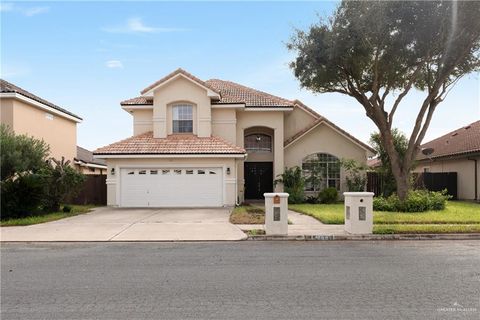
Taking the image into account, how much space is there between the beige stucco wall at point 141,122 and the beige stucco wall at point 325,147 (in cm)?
816

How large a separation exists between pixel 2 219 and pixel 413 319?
15851mm

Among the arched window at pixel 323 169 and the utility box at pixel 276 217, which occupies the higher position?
the arched window at pixel 323 169

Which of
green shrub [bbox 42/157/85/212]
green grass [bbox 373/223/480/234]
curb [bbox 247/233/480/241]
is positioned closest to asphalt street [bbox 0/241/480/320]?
curb [bbox 247/233/480/241]

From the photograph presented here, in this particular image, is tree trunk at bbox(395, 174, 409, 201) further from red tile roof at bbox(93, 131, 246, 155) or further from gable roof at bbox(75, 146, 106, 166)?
gable roof at bbox(75, 146, 106, 166)

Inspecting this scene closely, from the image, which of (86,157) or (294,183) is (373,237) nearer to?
(294,183)

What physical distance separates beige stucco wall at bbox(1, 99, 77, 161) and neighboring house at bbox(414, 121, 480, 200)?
24933mm

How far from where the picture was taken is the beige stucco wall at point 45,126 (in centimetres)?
2194

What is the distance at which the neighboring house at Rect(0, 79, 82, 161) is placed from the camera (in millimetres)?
21547

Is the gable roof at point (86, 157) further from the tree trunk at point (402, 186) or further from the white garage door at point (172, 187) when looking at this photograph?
the tree trunk at point (402, 186)

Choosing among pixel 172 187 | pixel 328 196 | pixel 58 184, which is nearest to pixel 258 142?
pixel 328 196

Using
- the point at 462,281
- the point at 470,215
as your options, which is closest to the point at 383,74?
the point at 470,215

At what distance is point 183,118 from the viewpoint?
24422 millimetres

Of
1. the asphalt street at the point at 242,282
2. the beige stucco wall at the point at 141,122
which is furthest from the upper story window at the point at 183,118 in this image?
the asphalt street at the point at 242,282

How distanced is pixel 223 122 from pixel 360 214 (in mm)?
13665
